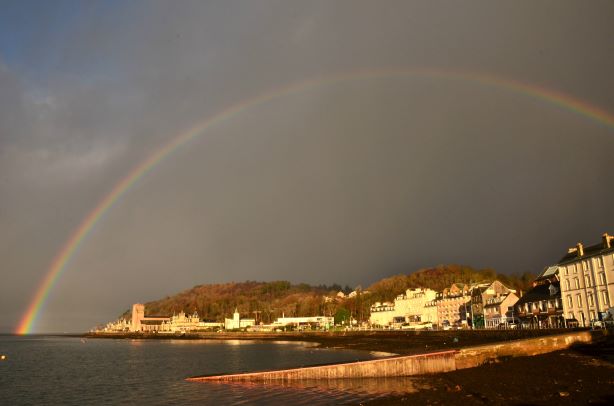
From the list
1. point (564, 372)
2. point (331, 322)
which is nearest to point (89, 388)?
point (564, 372)

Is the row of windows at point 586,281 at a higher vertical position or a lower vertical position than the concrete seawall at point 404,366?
higher

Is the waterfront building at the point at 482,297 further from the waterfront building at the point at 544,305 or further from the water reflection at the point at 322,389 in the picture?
the water reflection at the point at 322,389

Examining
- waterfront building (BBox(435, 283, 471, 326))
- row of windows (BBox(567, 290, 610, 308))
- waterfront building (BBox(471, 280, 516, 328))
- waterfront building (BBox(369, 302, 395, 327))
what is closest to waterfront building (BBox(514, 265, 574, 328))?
row of windows (BBox(567, 290, 610, 308))

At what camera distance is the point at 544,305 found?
72375 millimetres

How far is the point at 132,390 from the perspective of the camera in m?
39.8

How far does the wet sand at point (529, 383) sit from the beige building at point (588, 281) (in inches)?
747

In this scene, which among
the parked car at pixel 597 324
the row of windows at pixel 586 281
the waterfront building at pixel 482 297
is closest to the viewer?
the parked car at pixel 597 324

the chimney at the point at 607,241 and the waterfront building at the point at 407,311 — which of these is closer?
the chimney at the point at 607,241

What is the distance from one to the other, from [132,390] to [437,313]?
117613 mm

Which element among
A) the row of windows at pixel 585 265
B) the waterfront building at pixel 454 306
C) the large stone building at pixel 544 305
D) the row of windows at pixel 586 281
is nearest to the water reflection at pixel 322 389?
the row of windows at pixel 586 281

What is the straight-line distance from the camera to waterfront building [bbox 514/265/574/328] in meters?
68.5

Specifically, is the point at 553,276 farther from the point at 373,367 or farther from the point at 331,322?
the point at 331,322

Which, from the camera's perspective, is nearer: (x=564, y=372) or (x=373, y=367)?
(x=564, y=372)

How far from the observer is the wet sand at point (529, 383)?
2389 cm
